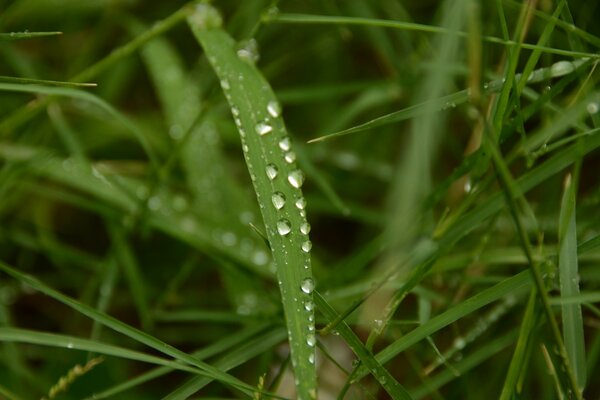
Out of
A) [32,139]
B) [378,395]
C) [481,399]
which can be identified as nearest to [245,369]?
[378,395]

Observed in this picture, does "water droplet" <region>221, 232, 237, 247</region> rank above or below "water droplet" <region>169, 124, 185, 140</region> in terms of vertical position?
below

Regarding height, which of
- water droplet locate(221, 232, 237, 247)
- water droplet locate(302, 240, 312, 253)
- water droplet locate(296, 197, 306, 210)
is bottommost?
water droplet locate(302, 240, 312, 253)

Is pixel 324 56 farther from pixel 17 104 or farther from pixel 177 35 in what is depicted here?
pixel 17 104

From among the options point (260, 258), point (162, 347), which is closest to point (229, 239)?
point (260, 258)

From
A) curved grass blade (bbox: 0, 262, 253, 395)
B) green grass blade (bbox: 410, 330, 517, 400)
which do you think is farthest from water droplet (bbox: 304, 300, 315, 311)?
green grass blade (bbox: 410, 330, 517, 400)

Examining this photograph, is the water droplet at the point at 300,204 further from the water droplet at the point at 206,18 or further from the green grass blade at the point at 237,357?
the water droplet at the point at 206,18

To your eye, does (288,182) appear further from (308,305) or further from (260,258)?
(260,258)

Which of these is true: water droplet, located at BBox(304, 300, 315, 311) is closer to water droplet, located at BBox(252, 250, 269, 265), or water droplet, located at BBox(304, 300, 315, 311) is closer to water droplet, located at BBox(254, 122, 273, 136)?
water droplet, located at BBox(254, 122, 273, 136)
